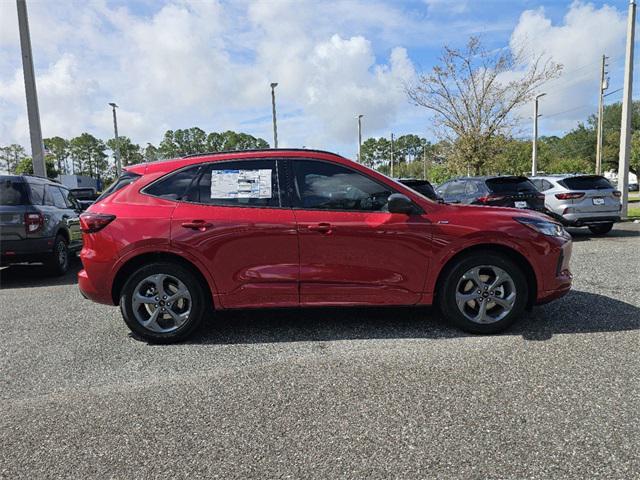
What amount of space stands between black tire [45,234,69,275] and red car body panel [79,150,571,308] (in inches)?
158

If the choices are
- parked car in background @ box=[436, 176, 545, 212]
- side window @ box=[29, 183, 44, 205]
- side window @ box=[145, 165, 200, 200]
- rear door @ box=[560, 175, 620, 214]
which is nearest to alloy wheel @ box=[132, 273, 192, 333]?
side window @ box=[145, 165, 200, 200]

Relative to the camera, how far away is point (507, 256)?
4.27m

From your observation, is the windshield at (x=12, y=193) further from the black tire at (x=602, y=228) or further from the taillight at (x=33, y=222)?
the black tire at (x=602, y=228)

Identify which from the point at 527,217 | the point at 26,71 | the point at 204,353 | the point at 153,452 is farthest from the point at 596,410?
the point at 26,71

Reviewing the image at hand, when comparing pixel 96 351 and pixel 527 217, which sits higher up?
pixel 527 217

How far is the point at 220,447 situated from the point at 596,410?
2298 mm

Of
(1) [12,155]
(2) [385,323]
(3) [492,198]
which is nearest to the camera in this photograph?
(2) [385,323]

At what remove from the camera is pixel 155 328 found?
421 centimetres

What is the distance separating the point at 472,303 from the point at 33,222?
6641mm

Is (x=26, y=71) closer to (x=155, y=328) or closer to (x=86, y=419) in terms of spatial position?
(x=155, y=328)

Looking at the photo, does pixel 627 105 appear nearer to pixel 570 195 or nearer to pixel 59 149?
pixel 570 195

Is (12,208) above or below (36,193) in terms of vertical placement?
below

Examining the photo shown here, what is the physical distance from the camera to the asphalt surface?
2414mm

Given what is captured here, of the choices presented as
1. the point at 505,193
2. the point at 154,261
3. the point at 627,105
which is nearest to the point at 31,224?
the point at 154,261
